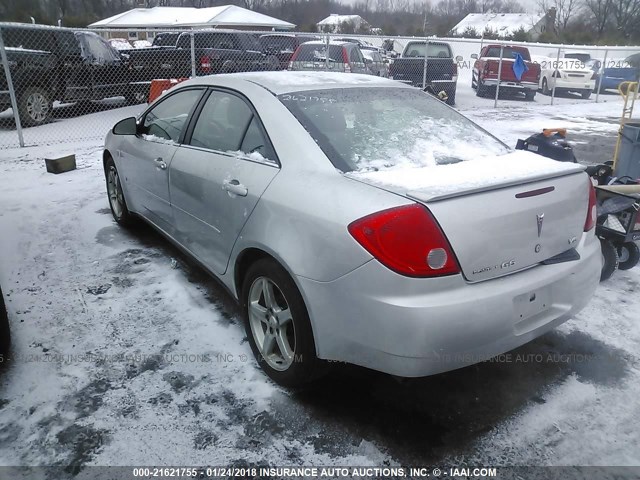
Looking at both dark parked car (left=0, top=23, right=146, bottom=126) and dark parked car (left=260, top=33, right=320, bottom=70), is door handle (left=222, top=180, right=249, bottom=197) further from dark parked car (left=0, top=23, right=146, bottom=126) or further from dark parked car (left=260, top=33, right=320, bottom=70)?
dark parked car (left=260, top=33, right=320, bottom=70)

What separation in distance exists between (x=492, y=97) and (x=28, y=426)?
19253mm

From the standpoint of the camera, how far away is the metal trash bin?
213 inches

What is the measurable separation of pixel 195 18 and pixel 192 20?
1.68ft

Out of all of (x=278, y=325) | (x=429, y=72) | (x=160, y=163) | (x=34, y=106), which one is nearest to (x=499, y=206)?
(x=278, y=325)

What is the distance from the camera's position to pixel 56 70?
10625mm

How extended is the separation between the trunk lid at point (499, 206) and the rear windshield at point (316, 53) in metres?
11.6

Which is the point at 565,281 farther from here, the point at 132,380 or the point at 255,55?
the point at 255,55

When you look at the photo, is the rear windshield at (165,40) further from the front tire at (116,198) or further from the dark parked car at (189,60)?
the front tire at (116,198)

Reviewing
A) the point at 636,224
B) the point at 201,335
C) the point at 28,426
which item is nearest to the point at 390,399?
the point at 201,335

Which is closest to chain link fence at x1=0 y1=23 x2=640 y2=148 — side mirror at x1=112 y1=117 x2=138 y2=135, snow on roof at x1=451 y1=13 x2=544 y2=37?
side mirror at x1=112 y1=117 x2=138 y2=135

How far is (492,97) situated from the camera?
742 inches

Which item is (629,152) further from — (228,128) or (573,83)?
(573,83)

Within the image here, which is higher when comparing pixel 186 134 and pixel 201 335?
pixel 186 134

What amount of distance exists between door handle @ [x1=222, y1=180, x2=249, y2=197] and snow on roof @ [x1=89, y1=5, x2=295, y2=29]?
3569 centimetres
